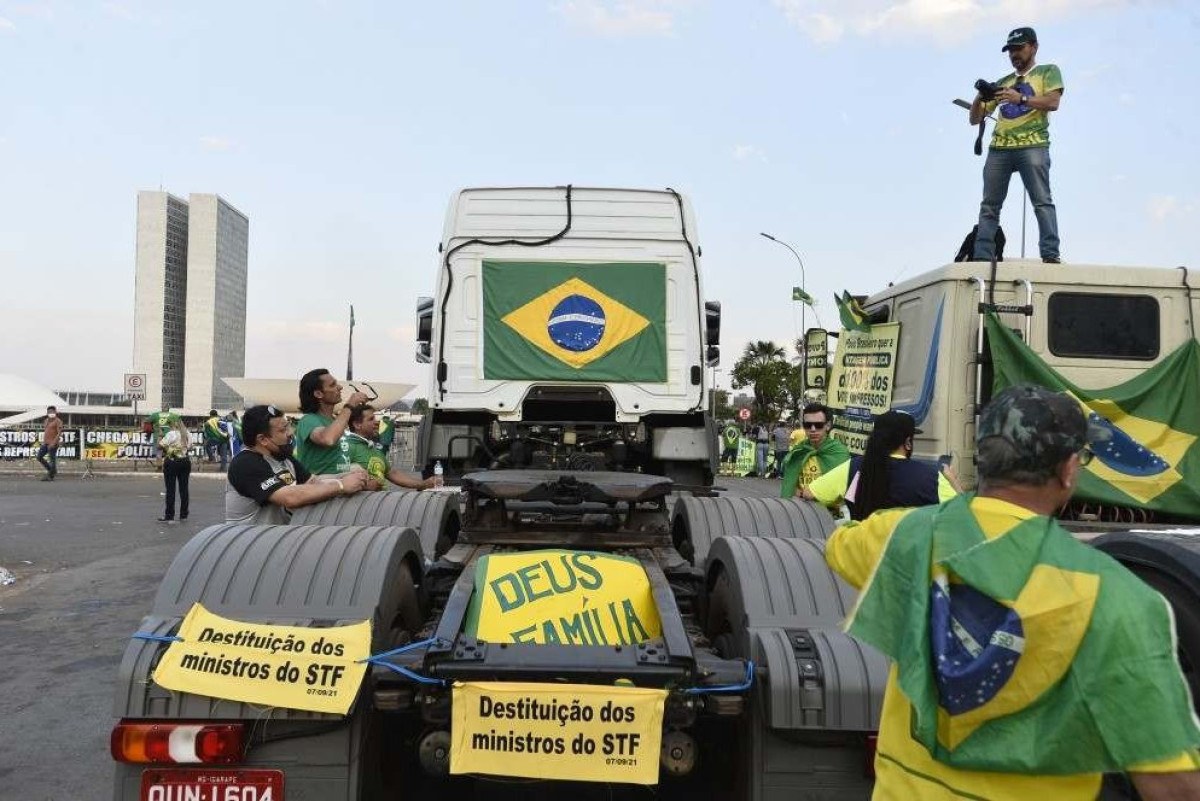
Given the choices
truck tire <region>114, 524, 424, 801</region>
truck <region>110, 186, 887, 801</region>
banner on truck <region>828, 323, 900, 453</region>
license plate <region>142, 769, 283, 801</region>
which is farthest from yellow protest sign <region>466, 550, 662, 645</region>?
banner on truck <region>828, 323, 900, 453</region>

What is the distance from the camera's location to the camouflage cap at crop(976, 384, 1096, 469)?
6.01ft

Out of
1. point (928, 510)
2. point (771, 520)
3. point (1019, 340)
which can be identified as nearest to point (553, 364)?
point (771, 520)

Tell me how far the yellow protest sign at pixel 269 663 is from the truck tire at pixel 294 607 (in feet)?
0.13

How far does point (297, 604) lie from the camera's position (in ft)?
10.9

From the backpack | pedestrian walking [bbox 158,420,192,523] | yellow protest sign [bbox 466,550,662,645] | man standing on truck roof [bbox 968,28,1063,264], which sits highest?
man standing on truck roof [bbox 968,28,1063,264]

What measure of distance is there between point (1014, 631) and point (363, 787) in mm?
2107

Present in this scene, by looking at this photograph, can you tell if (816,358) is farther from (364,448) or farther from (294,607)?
(294,607)

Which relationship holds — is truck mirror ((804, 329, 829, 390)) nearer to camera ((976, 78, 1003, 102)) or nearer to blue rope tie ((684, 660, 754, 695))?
camera ((976, 78, 1003, 102))

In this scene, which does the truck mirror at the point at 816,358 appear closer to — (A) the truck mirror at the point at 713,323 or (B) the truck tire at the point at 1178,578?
(A) the truck mirror at the point at 713,323

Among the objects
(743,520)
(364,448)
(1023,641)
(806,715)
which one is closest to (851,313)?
(743,520)

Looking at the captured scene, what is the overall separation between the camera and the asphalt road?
23.9 ft

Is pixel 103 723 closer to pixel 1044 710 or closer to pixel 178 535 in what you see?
pixel 1044 710

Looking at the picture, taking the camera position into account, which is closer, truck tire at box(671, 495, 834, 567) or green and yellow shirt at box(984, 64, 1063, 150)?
truck tire at box(671, 495, 834, 567)

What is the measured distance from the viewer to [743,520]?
5.05 m
